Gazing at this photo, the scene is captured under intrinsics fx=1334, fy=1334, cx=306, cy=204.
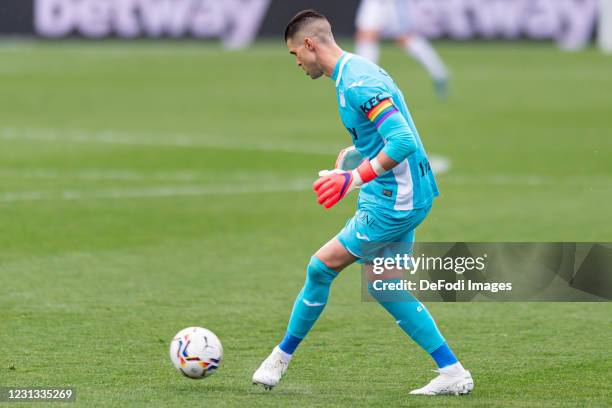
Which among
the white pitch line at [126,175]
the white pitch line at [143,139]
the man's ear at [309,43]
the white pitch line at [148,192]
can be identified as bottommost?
the white pitch line at [143,139]

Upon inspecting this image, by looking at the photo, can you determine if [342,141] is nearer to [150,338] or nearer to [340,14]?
[150,338]

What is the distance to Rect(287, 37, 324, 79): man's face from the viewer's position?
7.11m

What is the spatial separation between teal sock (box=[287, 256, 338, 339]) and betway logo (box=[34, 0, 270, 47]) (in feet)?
96.5

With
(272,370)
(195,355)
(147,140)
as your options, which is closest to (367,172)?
(272,370)

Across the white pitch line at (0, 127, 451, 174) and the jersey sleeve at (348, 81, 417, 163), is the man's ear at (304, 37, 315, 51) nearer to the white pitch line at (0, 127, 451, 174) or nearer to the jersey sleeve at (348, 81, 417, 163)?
the jersey sleeve at (348, 81, 417, 163)

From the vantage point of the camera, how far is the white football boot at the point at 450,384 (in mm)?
7133

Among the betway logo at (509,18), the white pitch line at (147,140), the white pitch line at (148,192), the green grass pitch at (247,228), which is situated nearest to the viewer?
the green grass pitch at (247,228)

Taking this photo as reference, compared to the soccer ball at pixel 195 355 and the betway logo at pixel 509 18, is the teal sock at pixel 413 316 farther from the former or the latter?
the betway logo at pixel 509 18

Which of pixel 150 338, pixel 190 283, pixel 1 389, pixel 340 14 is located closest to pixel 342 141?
pixel 190 283

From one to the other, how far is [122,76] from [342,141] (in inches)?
442

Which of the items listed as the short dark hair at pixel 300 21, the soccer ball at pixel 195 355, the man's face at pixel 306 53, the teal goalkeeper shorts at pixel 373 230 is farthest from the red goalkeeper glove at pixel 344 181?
the soccer ball at pixel 195 355

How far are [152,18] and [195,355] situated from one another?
30382 mm

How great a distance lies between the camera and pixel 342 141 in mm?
20094

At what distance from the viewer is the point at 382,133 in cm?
680
